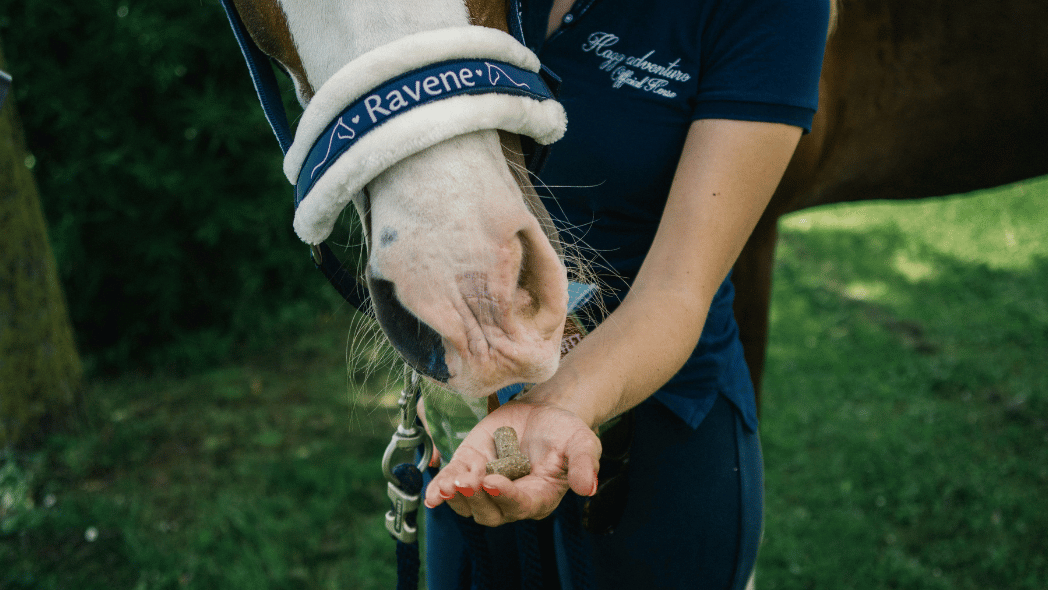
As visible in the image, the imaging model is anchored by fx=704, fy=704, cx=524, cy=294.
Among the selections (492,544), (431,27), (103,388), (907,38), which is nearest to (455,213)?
(431,27)

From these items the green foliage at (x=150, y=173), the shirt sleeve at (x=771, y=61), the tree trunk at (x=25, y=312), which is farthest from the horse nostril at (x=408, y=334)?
the green foliage at (x=150, y=173)

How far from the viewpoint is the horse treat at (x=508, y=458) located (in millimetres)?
690

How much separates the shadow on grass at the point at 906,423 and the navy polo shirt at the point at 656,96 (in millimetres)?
1549

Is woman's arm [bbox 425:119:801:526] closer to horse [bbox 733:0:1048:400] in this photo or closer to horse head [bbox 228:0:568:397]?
horse head [bbox 228:0:568:397]

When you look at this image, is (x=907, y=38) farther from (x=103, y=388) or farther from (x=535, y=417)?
(x=103, y=388)

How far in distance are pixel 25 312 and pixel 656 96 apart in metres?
2.75

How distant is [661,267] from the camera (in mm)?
890

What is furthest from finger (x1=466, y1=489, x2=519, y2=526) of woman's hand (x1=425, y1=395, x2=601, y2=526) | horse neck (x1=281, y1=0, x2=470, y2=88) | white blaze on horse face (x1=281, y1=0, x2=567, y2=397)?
horse neck (x1=281, y1=0, x2=470, y2=88)

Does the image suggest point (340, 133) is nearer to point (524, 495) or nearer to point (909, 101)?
point (524, 495)

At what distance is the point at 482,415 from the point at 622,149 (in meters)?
0.42

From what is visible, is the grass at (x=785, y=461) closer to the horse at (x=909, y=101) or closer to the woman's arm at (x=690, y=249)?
the horse at (x=909, y=101)

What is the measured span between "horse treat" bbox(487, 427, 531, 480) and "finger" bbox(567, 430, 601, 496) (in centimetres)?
5

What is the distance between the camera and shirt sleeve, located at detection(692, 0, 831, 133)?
2.84 ft

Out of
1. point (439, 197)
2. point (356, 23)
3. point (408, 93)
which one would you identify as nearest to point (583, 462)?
point (439, 197)
